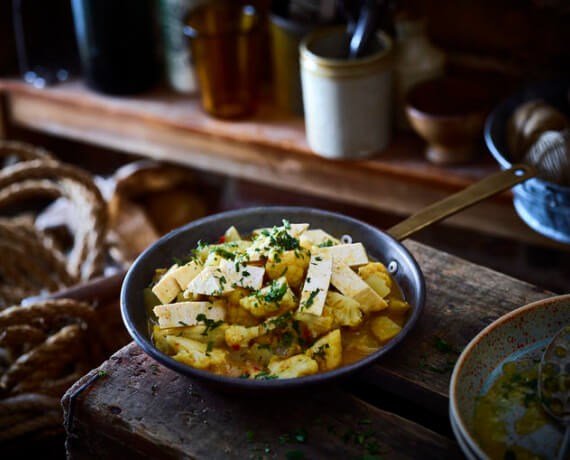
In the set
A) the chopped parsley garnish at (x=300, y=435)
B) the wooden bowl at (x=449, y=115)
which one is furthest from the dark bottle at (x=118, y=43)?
the chopped parsley garnish at (x=300, y=435)

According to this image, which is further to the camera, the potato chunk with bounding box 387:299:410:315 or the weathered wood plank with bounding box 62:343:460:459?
the potato chunk with bounding box 387:299:410:315

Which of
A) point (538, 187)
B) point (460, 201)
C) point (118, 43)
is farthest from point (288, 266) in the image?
point (118, 43)

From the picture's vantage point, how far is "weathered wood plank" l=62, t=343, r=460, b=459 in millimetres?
959

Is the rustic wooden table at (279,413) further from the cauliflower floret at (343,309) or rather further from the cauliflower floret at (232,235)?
the cauliflower floret at (232,235)

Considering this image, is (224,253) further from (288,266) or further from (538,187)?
(538,187)

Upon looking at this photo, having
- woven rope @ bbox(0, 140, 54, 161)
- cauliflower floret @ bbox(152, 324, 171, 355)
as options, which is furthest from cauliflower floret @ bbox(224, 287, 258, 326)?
woven rope @ bbox(0, 140, 54, 161)

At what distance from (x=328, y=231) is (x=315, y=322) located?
29 centimetres

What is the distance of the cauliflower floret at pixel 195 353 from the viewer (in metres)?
0.96

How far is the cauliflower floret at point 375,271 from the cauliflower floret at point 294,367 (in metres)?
0.21

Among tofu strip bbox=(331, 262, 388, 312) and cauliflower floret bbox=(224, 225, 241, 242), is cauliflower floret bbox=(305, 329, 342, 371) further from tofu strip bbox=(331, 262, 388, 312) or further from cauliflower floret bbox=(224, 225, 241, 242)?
cauliflower floret bbox=(224, 225, 241, 242)

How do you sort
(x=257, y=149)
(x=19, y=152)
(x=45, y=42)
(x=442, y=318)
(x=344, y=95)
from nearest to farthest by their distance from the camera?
(x=442, y=318) < (x=344, y=95) < (x=19, y=152) < (x=257, y=149) < (x=45, y=42)

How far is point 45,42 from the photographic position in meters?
2.56

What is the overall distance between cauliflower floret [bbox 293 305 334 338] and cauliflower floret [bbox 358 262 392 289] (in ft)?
0.42

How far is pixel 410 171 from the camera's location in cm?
194
